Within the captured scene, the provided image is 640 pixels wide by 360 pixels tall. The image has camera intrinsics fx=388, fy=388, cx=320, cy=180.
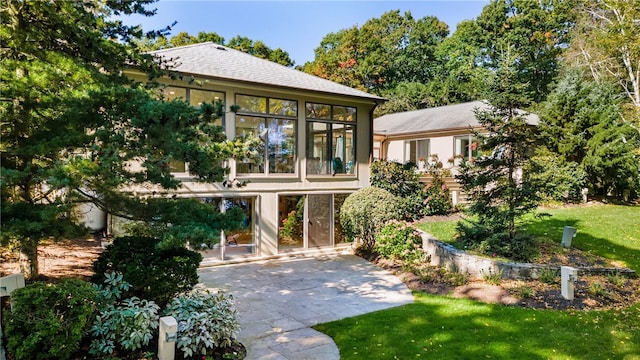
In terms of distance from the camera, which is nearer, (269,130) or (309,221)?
(269,130)

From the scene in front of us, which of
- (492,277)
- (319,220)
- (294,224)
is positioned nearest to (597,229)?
(492,277)

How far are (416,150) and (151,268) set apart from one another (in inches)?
797

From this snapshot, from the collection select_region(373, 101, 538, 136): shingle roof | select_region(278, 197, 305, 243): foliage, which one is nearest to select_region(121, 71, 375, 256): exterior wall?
select_region(278, 197, 305, 243): foliage

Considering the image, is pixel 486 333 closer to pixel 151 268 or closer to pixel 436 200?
pixel 151 268

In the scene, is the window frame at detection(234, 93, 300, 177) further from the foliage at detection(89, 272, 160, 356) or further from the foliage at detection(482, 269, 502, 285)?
the foliage at detection(89, 272, 160, 356)

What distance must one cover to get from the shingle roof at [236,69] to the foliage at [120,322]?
7.30 metres

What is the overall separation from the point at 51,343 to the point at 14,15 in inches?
167

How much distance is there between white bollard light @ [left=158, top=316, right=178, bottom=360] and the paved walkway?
1223mm

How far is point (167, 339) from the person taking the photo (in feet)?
16.0

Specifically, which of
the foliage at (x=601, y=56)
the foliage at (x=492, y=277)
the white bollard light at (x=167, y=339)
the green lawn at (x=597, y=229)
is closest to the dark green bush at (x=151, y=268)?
the white bollard light at (x=167, y=339)

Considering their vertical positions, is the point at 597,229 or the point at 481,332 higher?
the point at 597,229

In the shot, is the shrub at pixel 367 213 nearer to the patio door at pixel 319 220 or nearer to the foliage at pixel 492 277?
the patio door at pixel 319 220

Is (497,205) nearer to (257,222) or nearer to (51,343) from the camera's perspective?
(257,222)

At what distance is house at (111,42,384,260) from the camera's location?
12.0 metres
